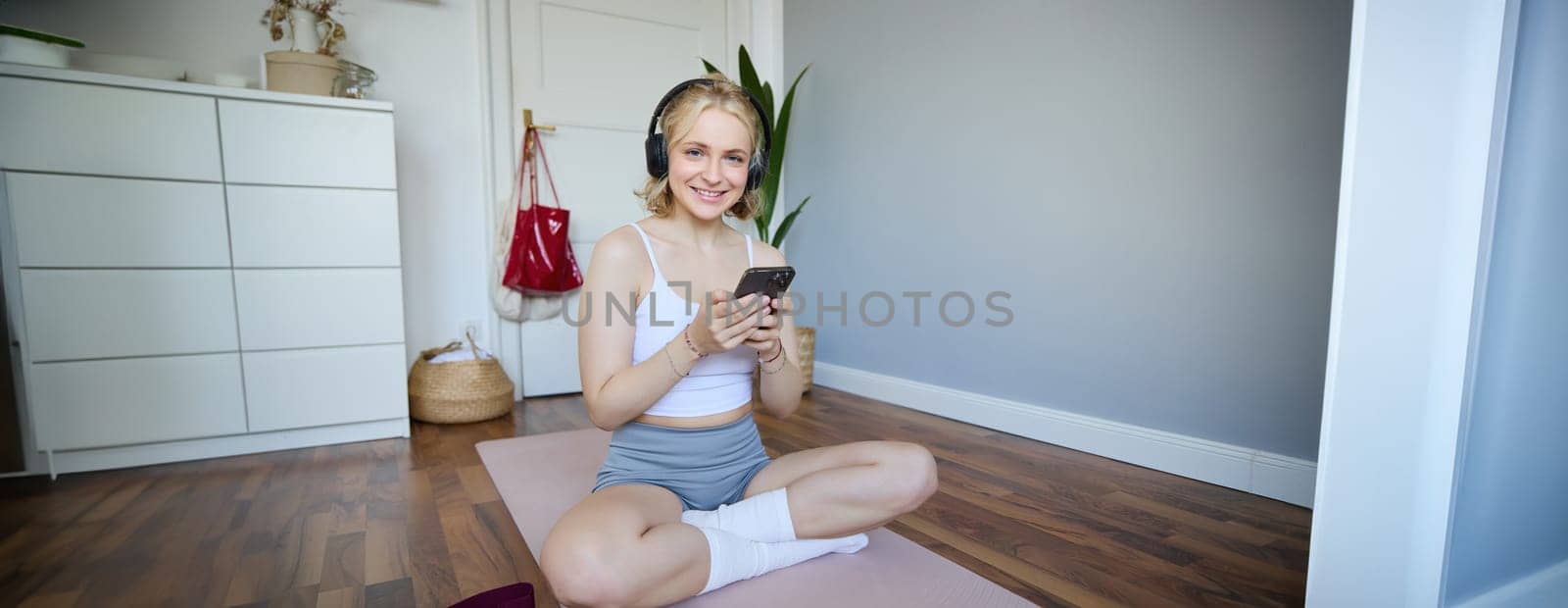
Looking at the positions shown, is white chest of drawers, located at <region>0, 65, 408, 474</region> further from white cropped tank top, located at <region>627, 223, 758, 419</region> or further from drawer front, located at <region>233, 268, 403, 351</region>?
white cropped tank top, located at <region>627, 223, 758, 419</region>

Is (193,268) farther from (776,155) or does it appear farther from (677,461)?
(776,155)

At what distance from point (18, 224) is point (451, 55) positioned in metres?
1.50

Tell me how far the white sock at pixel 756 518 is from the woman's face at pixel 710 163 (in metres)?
0.52

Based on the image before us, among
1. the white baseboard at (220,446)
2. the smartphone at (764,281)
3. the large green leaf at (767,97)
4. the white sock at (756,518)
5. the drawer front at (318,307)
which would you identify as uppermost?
the large green leaf at (767,97)

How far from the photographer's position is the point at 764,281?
1121 millimetres

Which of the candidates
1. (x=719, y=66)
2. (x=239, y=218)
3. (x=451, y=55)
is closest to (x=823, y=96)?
(x=719, y=66)

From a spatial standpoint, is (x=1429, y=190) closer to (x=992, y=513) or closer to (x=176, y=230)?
(x=992, y=513)

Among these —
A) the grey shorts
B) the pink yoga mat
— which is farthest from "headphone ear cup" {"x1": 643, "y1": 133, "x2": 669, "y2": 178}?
the pink yoga mat

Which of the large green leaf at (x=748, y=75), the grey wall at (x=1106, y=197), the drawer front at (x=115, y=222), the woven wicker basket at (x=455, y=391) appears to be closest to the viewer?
the grey wall at (x=1106, y=197)

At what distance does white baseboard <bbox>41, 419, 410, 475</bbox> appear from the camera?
2.08m

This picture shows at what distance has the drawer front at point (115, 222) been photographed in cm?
194

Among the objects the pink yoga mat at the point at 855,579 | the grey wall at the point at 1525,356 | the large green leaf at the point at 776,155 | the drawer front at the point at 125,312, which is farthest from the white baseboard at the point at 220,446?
the grey wall at the point at 1525,356

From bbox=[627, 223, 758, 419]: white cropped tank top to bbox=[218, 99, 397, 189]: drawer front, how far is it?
156cm

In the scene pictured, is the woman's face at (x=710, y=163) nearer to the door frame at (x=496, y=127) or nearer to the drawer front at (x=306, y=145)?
the drawer front at (x=306, y=145)
